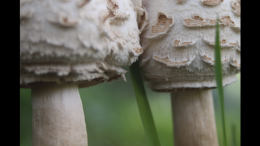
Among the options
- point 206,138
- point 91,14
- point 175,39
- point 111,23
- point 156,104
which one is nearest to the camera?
point 91,14

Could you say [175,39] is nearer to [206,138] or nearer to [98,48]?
[98,48]

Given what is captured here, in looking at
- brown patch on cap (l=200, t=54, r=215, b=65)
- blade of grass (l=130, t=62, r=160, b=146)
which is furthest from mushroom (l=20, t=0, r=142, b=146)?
brown patch on cap (l=200, t=54, r=215, b=65)

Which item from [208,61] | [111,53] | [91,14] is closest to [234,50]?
[208,61]

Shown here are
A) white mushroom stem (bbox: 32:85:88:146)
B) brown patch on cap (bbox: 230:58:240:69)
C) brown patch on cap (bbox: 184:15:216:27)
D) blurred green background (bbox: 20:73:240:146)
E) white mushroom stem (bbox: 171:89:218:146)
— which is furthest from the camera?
blurred green background (bbox: 20:73:240:146)

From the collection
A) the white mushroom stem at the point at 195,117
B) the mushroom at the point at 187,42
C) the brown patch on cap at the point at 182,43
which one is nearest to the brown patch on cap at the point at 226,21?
the mushroom at the point at 187,42

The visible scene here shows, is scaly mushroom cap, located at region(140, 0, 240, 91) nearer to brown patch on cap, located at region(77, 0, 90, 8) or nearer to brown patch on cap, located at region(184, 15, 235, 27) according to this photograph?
brown patch on cap, located at region(184, 15, 235, 27)

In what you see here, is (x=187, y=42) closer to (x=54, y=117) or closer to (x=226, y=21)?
(x=226, y=21)

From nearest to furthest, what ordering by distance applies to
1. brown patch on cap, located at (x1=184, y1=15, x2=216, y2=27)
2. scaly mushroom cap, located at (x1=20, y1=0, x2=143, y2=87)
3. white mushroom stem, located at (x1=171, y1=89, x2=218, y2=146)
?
scaly mushroom cap, located at (x1=20, y1=0, x2=143, y2=87), brown patch on cap, located at (x1=184, y1=15, x2=216, y2=27), white mushroom stem, located at (x1=171, y1=89, x2=218, y2=146)
